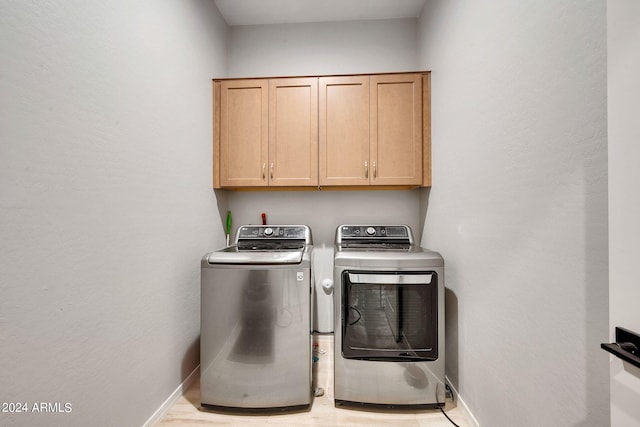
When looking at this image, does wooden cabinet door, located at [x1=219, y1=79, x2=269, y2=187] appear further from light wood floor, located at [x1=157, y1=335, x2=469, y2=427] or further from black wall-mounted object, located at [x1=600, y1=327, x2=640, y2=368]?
black wall-mounted object, located at [x1=600, y1=327, x2=640, y2=368]

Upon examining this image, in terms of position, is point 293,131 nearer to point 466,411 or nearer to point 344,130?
point 344,130

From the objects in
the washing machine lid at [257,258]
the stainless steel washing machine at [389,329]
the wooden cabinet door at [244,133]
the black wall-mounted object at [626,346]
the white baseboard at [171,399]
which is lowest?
the white baseboard at [171,399]

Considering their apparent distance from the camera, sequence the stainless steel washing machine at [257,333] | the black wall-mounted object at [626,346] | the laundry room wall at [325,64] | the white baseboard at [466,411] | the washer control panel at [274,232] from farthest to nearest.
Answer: the laundry room wall at [325,64] → the washer control panel at [274,232] → the stainless steel washing machine at [257,333] → the white baseboard at [466,411] → the black wall-mounted object at [626,346]

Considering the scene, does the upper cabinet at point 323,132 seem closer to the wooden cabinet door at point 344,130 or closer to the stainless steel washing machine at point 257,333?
the wooden cabinet door at point 344,130

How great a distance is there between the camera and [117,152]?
1.19 m

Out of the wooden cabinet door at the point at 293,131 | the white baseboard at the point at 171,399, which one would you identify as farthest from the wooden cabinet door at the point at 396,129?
the white baseboard at the point at 171,399

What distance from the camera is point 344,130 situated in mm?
2059

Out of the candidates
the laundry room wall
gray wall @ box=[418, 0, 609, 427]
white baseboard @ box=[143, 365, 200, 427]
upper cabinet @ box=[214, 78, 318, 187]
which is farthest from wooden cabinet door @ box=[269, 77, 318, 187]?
white baseboard @ box=[143, 365, 200, 427]

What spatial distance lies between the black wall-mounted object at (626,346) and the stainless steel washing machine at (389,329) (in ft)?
2.84

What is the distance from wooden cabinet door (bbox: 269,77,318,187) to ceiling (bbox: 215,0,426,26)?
68 centimetres

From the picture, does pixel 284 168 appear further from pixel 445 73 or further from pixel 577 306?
pixel 577 306

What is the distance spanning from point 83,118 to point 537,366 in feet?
6.44

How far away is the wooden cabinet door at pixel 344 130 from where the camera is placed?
80.6 inches

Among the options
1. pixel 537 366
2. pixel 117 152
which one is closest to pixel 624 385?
pixel 537 366
